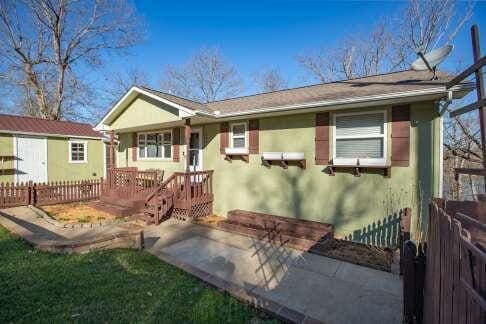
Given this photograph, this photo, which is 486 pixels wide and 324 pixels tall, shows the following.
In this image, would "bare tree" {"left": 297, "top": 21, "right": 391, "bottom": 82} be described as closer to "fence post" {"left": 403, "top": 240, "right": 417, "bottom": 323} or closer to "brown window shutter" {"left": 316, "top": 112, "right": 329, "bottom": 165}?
"brown window shutter" {"left": 316, "top": 112, "right": 329, "bottom": 165}

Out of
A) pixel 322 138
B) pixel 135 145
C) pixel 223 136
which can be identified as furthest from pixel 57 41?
pixel 322 138

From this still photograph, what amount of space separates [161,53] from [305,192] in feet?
53.9

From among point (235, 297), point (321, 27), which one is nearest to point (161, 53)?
point (321, 27)

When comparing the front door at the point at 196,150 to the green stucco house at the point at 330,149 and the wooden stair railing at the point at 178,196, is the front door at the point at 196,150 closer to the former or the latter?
the green stucco house at the point at 330,149

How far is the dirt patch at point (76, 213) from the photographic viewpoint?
7.31 metres

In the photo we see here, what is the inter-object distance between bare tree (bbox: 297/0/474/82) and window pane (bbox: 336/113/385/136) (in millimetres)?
9520

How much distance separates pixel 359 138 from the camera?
5.46 metres

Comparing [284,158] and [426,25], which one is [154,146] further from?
[426,25]

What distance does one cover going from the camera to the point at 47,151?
41.4 feet

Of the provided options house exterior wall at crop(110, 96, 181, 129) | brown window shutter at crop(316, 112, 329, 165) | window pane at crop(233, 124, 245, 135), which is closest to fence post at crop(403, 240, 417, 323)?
brown window shutter at crop(316, 112, 329, 165)

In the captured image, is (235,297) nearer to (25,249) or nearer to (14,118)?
(25,249)

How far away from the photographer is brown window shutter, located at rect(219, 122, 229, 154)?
25.1 ft

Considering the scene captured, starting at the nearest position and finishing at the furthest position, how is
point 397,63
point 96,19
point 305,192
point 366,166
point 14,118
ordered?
point 366,166 < point 305,192 < point 14,118 < point 397,63 < point 96,19

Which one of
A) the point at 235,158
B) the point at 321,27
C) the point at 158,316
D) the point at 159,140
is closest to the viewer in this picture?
the point at 158,316
